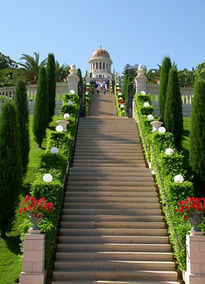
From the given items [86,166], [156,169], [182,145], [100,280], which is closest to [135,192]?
[156,169]

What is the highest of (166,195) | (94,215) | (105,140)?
(105,140)

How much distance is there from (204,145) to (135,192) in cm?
392

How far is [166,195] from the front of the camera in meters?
11.4

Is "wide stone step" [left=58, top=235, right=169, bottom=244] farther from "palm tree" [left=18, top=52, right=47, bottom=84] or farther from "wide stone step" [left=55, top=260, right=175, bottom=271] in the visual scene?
"palm tree" [left=18, top=52, right=47, bottom=84]

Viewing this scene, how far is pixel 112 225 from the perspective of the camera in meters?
11.2

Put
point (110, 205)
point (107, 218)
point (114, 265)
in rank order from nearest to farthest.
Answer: point (114, 265), point (107, 218), point (110, 205)

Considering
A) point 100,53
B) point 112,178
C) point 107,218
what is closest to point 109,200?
point 107,218

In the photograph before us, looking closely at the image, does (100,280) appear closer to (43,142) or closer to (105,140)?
(105,140)

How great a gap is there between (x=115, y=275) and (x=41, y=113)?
11731 mm

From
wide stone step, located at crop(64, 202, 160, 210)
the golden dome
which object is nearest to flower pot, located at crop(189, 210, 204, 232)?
wide stone step, located at crop(64, 202, 160, 210)

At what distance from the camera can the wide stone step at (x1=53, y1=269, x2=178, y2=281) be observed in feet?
30.0

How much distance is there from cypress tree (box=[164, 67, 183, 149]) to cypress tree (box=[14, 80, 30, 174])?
26.1ft

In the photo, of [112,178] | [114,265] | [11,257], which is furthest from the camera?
[112,178]

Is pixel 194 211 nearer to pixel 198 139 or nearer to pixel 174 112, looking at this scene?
pixel 198 139
